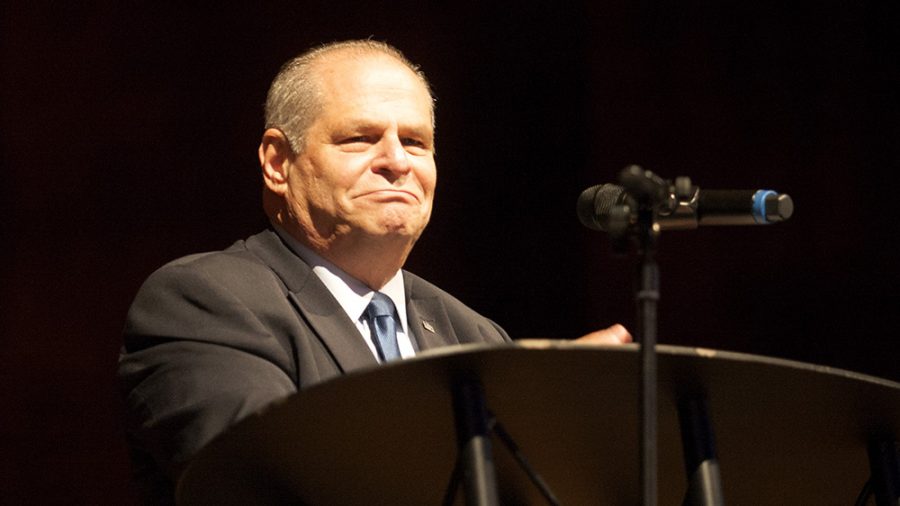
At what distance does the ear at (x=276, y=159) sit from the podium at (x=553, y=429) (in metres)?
1.05

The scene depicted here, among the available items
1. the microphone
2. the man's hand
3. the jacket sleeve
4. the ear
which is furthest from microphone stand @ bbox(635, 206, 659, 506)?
the ear

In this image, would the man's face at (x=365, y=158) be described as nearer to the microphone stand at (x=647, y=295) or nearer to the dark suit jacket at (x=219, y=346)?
the dark suit jacket at (x=219, y=346)

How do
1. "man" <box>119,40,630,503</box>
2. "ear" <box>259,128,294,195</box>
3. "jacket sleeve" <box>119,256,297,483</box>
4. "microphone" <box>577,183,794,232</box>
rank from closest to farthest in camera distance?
1. "microphone" <box>577,183,794,232</box>
2. "jacket sleeve" <box>119,256,297,483</box>
3. "man" <box>119,40,630,503</box>
4. "ear" <box>259,128,294,195</box>

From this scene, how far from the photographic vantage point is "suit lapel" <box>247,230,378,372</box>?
2.08 meters

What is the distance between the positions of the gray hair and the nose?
15 centimetres

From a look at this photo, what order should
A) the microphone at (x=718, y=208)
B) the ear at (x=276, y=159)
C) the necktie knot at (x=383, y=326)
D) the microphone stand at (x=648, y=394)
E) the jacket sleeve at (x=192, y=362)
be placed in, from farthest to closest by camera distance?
the ear at (x=276, y=159) < the necktie knot at (x=383, y=326) < the jacket sleeve at (x=192, y=362) < the microphone at (x=718, y=208) < the microphone stand at (x=648, y=394)

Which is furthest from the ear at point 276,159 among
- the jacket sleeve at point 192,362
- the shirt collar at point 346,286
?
the jacket sleeve at point 192,362

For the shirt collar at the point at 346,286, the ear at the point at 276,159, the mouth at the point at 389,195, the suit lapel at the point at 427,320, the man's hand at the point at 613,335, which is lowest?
the suit lapel at the point at 427,320

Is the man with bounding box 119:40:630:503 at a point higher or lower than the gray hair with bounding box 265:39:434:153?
lower

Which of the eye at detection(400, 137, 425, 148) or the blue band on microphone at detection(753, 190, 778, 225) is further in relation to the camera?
the eye at detection(400, 137, 425, 148)

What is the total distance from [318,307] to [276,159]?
1.50 ft

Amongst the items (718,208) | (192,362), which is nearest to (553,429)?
(718,208)

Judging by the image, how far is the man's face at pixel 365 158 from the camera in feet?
7.80

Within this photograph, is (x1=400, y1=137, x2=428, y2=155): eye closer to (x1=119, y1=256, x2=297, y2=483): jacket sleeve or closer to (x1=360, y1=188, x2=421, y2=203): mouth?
(x1=360, y1=188, x2=421, y2=203): mouth
